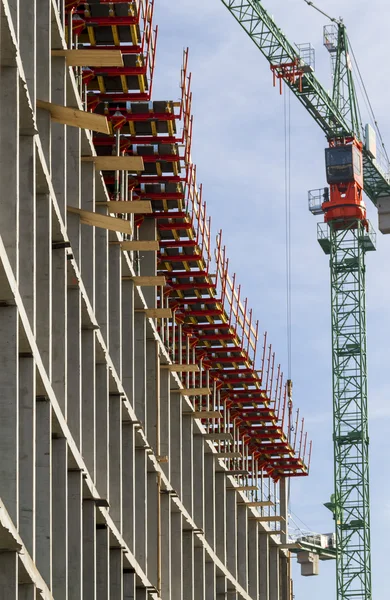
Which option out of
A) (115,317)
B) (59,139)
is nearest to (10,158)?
(59,139)

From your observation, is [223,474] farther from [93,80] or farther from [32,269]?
[32,269]

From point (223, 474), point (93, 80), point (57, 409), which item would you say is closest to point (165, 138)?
point (93, 80)

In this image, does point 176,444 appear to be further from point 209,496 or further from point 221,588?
point 221,588

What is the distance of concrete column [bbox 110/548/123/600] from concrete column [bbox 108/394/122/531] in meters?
0.98

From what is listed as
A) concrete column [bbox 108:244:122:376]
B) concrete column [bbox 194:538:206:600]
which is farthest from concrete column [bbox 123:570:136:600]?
concrete column [bbox 194:538:206:600]

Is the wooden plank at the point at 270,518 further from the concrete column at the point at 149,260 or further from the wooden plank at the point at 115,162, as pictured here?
the wooden plank at the point at 115,162

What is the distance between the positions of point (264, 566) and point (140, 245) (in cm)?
3206

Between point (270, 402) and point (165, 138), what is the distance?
22990mm

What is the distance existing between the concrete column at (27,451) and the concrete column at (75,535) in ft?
17.7

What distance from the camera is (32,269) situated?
2602 cm

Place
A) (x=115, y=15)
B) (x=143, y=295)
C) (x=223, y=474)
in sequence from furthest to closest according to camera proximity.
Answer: (x=223, y=474) < (x=143, y=295) < (x=115, y=15)

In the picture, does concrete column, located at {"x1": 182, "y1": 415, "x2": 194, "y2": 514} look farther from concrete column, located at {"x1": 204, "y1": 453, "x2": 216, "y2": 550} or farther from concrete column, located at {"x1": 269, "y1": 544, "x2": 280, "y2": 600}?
concrete column, located at {"x1": 269, "y1": 544, "x2": 280, "y2": 600}

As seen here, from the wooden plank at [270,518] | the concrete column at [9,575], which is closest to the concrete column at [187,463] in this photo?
the wooden plank at [270,518]

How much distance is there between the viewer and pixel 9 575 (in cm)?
2280
